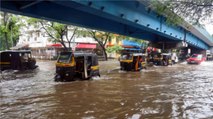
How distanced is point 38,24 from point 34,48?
20.7 meters

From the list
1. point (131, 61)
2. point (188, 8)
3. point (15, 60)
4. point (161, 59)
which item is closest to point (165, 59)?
point (161, 59)

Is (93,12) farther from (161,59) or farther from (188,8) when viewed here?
(161,59)

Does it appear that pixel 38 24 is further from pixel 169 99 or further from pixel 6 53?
pixel 169 99

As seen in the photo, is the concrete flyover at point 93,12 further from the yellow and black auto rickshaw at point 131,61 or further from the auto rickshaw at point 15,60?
the auto rickshaw at point 15,60

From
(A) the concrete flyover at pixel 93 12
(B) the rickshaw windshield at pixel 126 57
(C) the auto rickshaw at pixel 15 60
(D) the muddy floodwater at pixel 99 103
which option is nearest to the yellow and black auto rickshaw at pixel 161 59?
(B) the rickshaw windshield at pixel 126 57

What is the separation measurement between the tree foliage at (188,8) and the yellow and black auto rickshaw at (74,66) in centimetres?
969

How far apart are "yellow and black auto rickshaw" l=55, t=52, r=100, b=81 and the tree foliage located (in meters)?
A: 9.69

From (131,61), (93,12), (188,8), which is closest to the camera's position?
(188,8)

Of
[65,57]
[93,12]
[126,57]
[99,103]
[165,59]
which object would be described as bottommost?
[99,103]

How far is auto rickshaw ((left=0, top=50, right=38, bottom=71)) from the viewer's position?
25.5m

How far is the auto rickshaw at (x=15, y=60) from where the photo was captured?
25.5 metres

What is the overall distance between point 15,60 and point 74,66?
11253 mm

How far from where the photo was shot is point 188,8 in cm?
802

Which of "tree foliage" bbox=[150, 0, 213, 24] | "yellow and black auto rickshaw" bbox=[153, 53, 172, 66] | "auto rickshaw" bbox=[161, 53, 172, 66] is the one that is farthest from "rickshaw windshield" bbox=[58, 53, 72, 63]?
"auto rickshaw" bbox=[161, 53, 172, 66]
